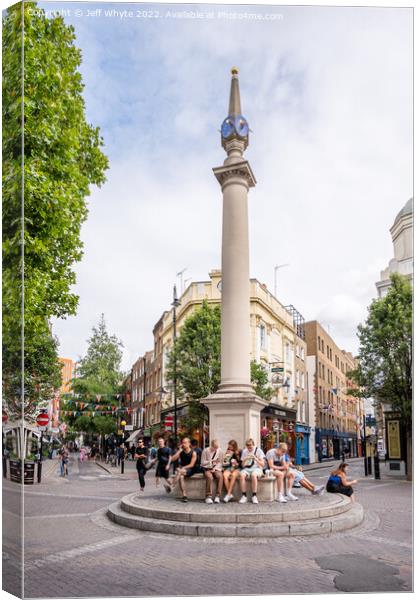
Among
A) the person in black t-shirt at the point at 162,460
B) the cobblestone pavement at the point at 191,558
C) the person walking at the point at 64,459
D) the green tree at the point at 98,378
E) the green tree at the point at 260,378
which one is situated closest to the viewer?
the cobblestone pavement at the point at 191,558

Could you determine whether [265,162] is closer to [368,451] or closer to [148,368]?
[368,451]

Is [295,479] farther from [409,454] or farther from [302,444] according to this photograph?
[409,454]

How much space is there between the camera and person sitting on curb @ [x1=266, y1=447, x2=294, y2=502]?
407 inches

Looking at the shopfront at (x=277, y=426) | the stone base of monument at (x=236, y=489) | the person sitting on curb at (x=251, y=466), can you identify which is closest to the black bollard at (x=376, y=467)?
the stone base of monument at (x=236, y=489)

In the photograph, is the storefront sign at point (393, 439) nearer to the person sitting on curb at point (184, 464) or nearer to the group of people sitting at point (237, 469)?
the group of people sitting at point (237, 469)

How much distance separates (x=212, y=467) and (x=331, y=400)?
2769 millimetres

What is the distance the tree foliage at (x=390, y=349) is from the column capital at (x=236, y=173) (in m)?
5.59

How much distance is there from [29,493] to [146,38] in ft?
19.8

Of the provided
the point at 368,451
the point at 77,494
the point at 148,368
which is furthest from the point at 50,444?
the point at 368,451

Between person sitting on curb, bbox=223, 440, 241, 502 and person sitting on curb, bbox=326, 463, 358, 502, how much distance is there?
1713mm

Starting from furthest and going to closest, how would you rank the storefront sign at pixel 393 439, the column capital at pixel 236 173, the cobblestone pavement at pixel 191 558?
the column capital at pixel 236 173, the storefront sign at pixel 393 439, the cobblestone pavement at pixel 191 558

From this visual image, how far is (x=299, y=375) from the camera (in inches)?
464

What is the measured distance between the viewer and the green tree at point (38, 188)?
6.72 metres

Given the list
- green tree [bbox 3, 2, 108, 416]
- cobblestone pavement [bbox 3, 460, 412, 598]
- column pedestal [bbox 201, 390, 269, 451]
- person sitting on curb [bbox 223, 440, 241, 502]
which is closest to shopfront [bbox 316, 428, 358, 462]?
column pedestal [bbox 201, 390, 269, 451]
